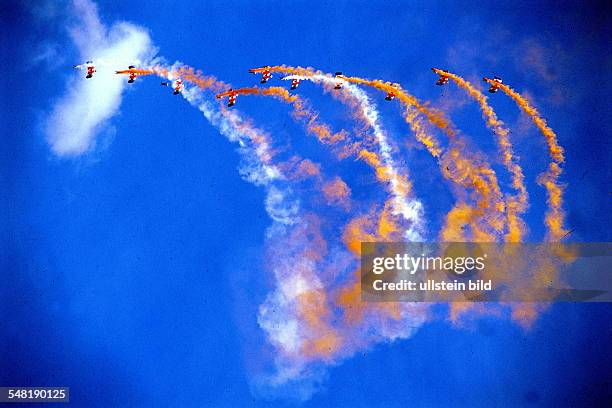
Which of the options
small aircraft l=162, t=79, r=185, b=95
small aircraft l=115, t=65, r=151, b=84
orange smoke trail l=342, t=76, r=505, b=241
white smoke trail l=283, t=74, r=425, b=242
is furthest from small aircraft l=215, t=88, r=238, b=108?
white smoke trail l=283, t=74, r=425, b=242

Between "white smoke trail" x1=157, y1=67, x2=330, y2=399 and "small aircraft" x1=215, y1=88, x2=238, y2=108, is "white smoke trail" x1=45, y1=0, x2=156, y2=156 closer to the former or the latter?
"small aircraft" x1=215, y1=88, x2=238, y2=108

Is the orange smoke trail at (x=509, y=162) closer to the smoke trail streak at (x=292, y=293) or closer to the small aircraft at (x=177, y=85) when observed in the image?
the smoke trail streak at (x=292, y=293)

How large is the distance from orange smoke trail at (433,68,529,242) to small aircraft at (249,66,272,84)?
2167mm

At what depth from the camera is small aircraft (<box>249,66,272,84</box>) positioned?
901 centimetres

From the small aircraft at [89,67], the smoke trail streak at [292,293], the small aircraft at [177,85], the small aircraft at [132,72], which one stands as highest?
the small aircraft at [89,67]

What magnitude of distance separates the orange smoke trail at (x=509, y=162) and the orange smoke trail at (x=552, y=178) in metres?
0.29

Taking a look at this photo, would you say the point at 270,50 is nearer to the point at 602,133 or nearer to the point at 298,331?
the point at 298,331

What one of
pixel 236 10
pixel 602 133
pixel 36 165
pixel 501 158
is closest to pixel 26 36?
A: pixel 36 165

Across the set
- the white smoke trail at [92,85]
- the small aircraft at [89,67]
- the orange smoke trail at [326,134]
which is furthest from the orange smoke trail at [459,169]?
the small aircraft at [89,67]

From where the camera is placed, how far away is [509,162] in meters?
8.98

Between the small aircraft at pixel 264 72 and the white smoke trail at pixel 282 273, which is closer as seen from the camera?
the white smoke trail at pixel 282 273

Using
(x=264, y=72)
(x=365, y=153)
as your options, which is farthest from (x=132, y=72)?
(x=365, y=153)

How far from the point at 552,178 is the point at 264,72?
3987mm

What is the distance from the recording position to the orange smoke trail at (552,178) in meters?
8.92
